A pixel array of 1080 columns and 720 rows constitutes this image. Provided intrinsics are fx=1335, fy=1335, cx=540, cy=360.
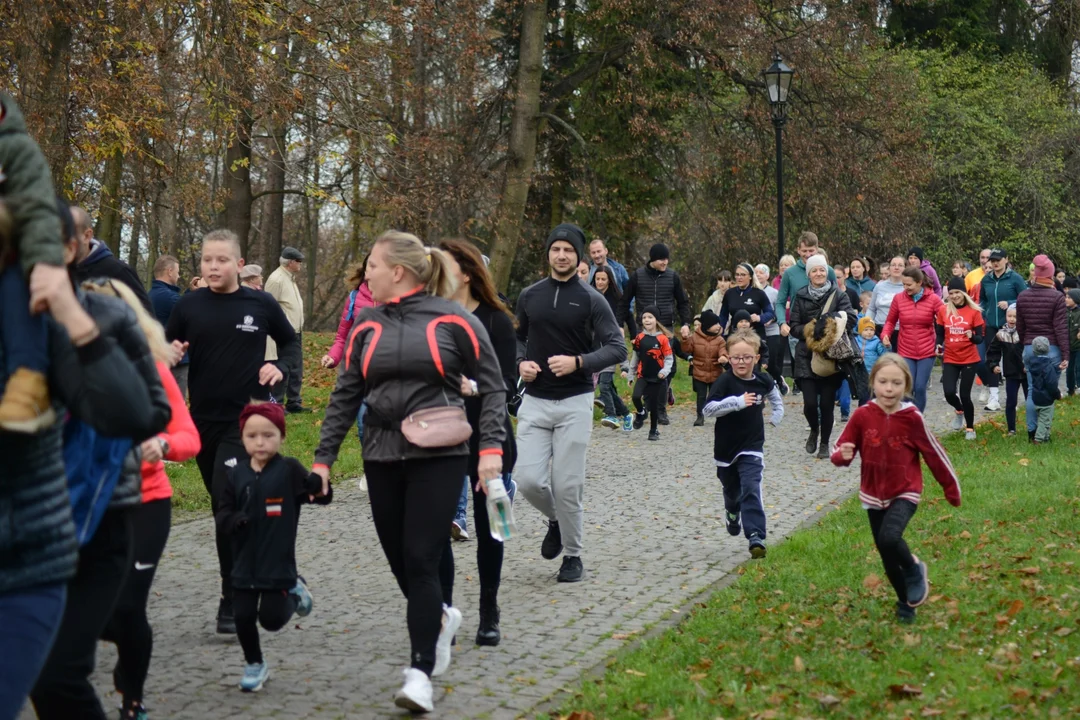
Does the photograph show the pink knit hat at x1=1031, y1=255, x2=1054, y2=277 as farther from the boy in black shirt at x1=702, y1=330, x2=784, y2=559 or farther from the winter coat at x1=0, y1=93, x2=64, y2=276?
the winter coat at x1=0, y1=93, x2=64, y2=276

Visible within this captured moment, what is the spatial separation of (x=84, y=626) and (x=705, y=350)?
12.8 m

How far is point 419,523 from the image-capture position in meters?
5.68

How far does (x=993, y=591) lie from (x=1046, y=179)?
27456mm

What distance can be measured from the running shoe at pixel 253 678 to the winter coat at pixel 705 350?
1062 centimetres

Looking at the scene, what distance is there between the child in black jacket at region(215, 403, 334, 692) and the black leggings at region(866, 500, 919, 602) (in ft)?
9.58

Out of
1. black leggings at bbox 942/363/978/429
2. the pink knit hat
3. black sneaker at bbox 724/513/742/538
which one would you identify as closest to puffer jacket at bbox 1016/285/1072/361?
the pink knit hat

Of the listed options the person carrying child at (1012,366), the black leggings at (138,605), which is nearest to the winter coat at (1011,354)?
the person carrying child at (1012,366)

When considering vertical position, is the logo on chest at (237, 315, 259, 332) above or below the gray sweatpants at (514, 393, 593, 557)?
above

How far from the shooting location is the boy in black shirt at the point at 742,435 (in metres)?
9.30

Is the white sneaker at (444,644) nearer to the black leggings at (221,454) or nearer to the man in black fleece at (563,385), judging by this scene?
the black leggings at (221,454)

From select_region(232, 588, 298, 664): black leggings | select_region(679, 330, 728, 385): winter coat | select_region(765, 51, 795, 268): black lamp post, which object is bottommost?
select_region(232, 588, 298, 664): black leggings

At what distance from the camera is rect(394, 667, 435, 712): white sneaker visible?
5.56 m

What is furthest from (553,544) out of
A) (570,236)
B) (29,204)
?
(29,204)

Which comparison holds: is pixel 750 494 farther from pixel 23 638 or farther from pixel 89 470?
pixel 23 638
